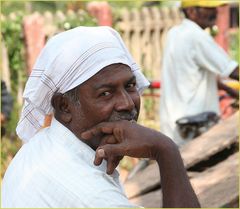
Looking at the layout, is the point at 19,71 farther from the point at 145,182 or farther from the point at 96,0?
the point at 145,182

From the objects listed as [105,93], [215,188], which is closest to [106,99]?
[105,93]

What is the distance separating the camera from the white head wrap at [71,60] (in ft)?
6.76

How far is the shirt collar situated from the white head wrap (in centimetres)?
12

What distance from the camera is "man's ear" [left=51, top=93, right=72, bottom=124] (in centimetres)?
216

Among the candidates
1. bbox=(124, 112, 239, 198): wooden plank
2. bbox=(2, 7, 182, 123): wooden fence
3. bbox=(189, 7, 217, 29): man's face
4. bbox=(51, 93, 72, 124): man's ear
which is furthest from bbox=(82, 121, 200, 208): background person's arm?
bbox=(2, 7, 182, 123): wooden fence

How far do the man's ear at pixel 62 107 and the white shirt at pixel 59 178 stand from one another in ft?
0.15

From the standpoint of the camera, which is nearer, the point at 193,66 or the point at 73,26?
the point at 193,66

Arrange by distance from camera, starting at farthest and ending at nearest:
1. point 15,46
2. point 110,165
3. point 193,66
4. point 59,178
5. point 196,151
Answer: point 15,46, point 193,66, point 196,151, point 110,165, point 59,178

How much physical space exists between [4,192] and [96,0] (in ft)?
27.0

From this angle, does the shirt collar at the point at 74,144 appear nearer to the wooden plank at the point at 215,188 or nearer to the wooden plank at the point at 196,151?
the wooden plank at the point at 215,188

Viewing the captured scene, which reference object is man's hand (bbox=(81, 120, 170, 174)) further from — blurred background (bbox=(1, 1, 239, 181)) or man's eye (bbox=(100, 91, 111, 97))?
blurred background (bbox=(1, 1, 239, 181))

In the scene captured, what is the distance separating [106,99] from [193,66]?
157 inches

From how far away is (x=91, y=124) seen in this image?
2119mm

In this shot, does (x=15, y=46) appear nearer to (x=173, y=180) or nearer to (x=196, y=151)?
(x=196, y=151)
